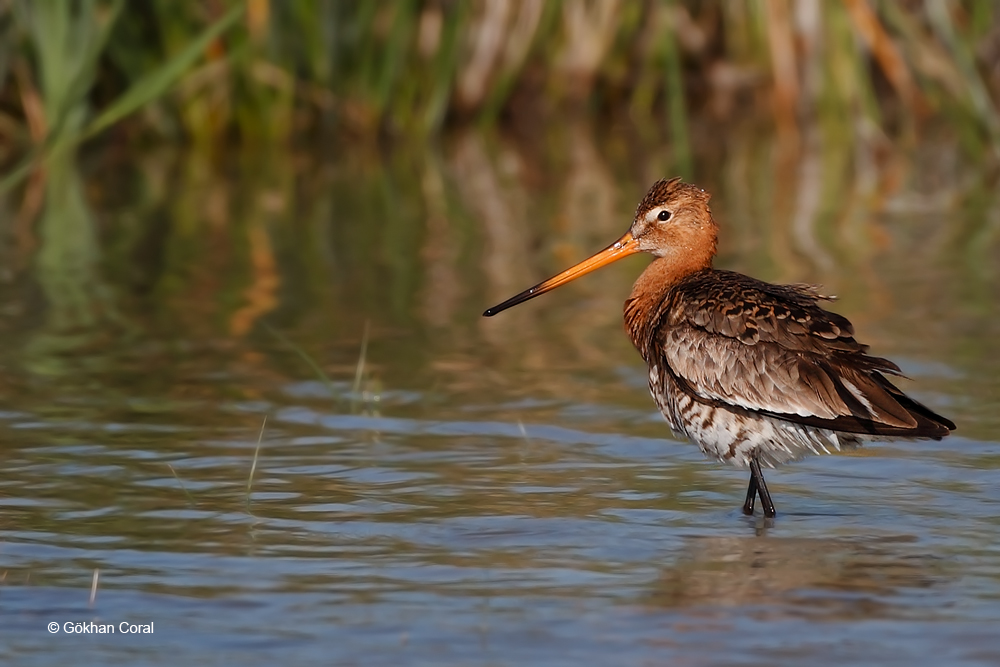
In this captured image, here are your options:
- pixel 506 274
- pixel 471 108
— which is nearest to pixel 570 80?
pixel 471 108

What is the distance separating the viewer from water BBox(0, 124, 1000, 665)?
194 inches

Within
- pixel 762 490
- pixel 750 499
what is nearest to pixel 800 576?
pixel 762 490

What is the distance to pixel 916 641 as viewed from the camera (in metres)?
4.77

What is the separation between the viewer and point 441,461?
6.77 meters

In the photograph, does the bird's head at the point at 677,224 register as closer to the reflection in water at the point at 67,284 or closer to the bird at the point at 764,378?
the bird at the point at 764,378

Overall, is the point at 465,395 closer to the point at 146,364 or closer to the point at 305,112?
the point at 146,364

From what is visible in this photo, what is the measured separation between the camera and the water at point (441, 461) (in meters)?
4.92

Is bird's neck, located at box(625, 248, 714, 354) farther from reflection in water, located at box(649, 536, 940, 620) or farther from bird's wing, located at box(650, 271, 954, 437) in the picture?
reflection in water, located at box(649, 536, 940, 620)

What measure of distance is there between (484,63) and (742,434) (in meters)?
9.93

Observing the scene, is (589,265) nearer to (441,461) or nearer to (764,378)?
(441,461)

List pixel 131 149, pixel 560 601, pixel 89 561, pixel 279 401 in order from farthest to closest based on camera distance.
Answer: pixel 131 149 → pixel 279 401 → pixel 89 561 → pixel 560 601

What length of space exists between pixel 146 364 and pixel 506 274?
2.89 meters

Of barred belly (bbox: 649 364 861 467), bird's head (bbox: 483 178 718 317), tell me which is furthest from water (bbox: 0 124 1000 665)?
bird's head (bbox: 483 178 718 317)

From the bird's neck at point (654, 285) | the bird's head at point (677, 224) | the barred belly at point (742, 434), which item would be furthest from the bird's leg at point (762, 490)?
the bird's head at point (677, 224)
